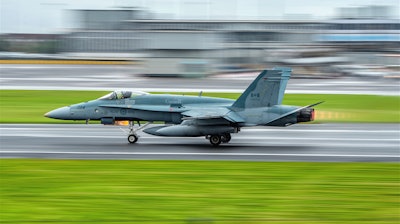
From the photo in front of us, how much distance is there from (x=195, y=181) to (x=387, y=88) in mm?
46128

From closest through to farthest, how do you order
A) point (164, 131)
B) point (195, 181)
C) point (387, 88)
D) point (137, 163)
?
1. point (195, 181)
2. point (137, 163)
3. point (164, 131)
4. point (387, 88)

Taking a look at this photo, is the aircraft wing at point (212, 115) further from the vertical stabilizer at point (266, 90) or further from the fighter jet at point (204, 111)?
the vertical stabilizer at point (266, 90)

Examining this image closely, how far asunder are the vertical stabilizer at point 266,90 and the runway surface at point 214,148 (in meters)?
1.74

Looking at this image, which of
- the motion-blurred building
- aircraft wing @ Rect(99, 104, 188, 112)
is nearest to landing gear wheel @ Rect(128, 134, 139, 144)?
aircraft wing @ Rect(99, 104, 188, 112)

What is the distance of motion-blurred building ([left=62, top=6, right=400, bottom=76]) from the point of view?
237 feet

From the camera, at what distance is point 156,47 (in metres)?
71.8

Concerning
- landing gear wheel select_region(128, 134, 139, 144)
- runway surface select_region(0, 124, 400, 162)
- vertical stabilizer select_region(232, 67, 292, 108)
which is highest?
vertical stabilizer select_region(232, 67, 292, 108)

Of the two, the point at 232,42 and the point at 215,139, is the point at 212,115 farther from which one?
the point at 232,42

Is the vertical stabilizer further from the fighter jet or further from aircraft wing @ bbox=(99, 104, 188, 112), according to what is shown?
aircraft wing @ bbox=(99, 104, 188, 112)

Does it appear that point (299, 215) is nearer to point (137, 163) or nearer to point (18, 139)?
point (137, 163)

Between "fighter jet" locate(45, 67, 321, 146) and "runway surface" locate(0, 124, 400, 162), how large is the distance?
77cm

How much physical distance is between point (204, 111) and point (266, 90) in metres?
2.54

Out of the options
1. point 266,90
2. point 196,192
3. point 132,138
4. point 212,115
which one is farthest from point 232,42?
point 196,192

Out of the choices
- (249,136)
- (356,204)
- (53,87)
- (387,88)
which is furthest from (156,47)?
(356,204)
